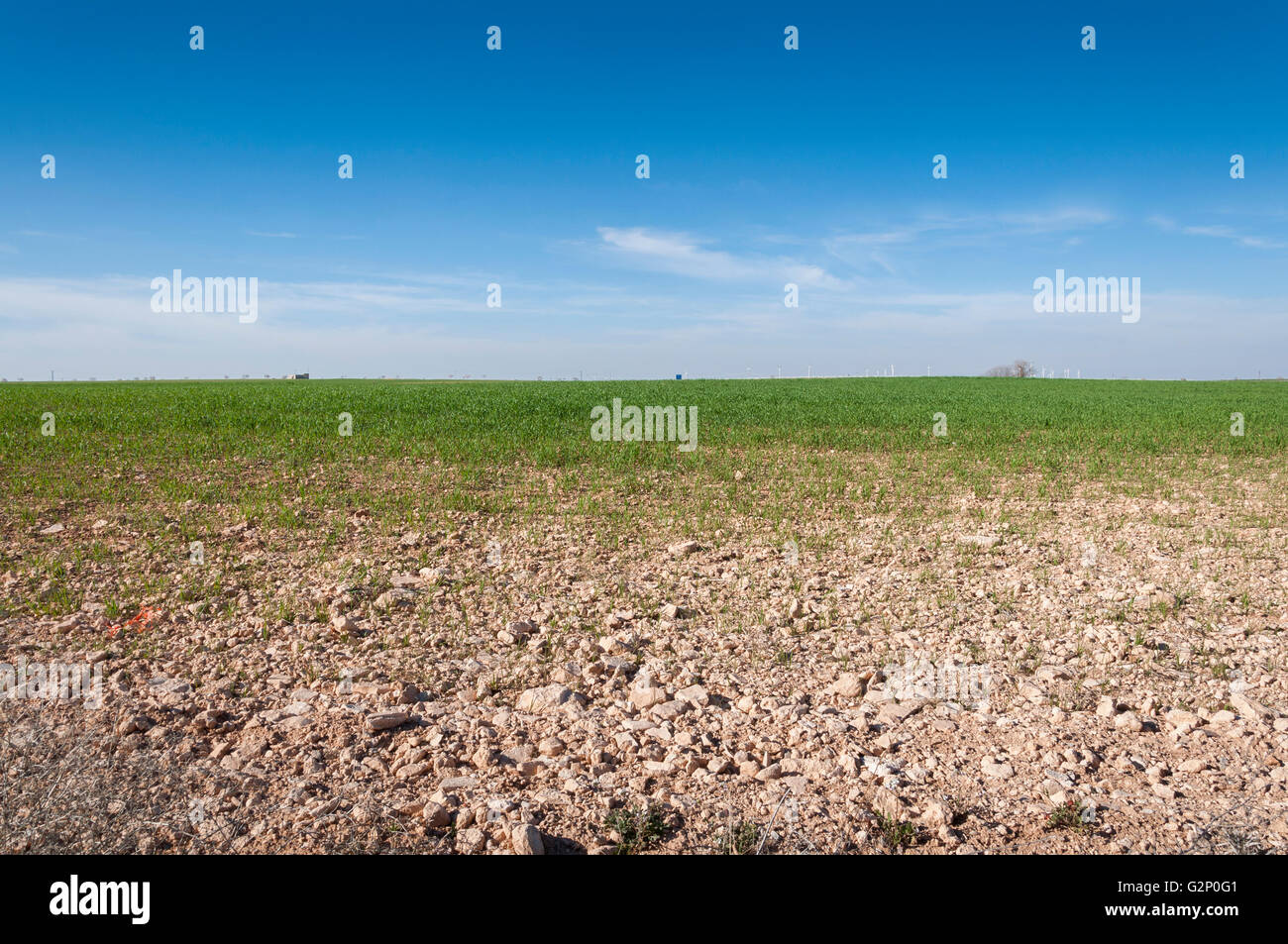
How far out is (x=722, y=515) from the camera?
1162cm

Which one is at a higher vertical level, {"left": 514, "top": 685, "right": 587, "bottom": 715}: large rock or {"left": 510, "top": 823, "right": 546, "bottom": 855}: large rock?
{"left": 514, "top": 685, "right": 587, "bottom": 715}: large rock

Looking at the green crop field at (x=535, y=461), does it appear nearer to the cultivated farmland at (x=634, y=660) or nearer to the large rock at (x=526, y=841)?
the cultivated farmland at (x=634, y=660)

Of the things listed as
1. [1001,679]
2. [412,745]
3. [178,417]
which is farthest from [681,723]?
[178,417]

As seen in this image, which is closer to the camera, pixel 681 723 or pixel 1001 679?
pixel 681 723

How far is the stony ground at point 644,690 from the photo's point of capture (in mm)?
3988

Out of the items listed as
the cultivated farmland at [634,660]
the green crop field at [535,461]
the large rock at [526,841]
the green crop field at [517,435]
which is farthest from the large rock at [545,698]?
the green crop field at [517,435]

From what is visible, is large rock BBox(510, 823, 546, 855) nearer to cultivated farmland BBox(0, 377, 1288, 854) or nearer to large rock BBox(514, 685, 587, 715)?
cultivated farmland BBox(0, 377, 1288, 854)

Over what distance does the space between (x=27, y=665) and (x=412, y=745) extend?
3933 mm

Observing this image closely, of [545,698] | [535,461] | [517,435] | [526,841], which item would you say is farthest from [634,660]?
[517,435]

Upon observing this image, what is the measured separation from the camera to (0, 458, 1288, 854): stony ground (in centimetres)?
399

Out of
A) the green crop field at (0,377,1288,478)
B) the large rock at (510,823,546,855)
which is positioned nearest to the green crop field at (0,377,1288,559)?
the green crop field at (0,377,1288,478)

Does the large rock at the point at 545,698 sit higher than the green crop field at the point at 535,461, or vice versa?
the green crop field at the point at 535,461

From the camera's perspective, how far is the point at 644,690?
18.6 feet
